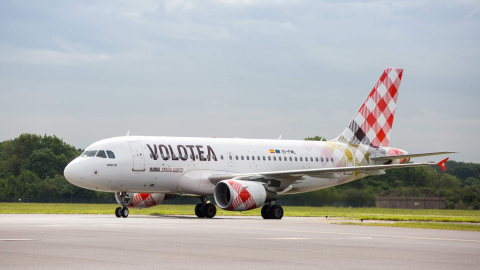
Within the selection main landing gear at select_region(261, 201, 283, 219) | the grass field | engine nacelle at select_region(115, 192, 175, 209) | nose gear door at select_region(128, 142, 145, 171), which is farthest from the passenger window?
main landing gear at select_region(261, 201, 283, 219)

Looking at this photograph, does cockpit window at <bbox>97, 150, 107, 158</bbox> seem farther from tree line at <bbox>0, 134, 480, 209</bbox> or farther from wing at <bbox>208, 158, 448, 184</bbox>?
tree line at <bbox>0, 134, 480, 209</bbox>

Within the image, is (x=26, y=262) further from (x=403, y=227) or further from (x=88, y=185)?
(x=88, y=185)

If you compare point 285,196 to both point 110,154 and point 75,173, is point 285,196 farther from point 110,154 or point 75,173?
point 75,173

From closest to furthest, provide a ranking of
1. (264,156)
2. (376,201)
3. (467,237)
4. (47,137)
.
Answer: (467,237) → (264,156) → (376,201) → (47,137)

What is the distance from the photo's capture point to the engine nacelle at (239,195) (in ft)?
110

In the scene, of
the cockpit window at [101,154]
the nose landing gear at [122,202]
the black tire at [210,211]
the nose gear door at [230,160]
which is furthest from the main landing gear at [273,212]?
the cockpit window at [101,154]

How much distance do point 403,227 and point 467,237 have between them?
504 cm

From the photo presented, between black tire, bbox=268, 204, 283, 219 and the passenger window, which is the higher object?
the passenger window

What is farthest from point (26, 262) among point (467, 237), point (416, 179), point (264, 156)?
point (416, 179)

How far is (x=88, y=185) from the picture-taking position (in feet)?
110

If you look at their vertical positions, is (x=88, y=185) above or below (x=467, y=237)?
above

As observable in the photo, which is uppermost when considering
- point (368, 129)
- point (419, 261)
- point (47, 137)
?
point (47, 137)

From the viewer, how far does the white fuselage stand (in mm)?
33719

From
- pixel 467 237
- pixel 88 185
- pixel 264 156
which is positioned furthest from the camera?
pixel 264 156
